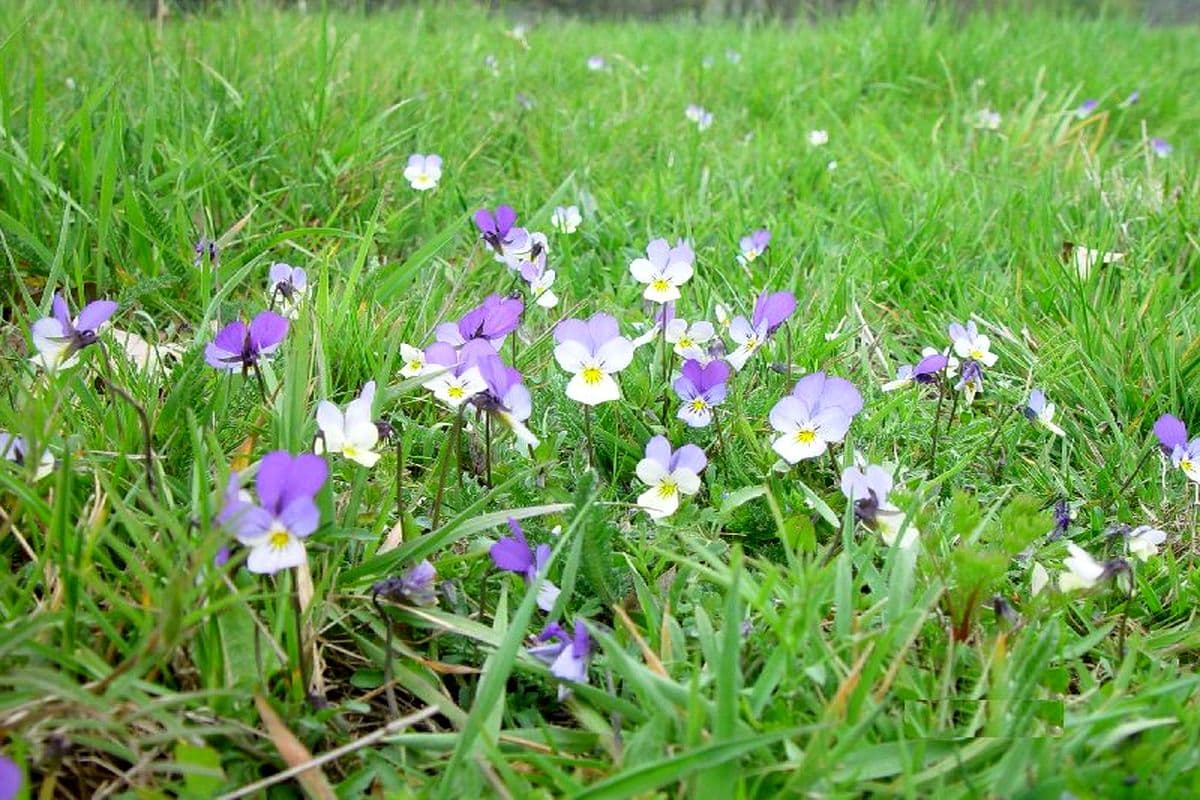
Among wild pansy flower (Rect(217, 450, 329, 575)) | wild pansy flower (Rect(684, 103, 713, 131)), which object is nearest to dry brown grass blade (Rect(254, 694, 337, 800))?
wild pansy flower (Rect(217, 450, 329, 575))

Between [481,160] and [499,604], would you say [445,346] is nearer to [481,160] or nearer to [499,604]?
[499,604]

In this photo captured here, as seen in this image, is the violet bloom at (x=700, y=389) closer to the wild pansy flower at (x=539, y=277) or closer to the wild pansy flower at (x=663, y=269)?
the wild pansy flower at (x=663, y=269)

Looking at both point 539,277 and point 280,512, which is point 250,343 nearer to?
point 280,512

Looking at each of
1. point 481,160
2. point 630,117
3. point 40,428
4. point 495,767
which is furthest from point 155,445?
point 630,117

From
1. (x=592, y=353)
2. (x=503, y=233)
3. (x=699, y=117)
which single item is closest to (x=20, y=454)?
(x=592, y=353)

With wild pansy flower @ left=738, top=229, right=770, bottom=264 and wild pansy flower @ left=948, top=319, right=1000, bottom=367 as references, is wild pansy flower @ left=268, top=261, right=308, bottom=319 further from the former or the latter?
wild pansy flower @ left=948, top=319, right=1000, bottom=367

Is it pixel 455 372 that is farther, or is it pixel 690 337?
pixel 690 337
